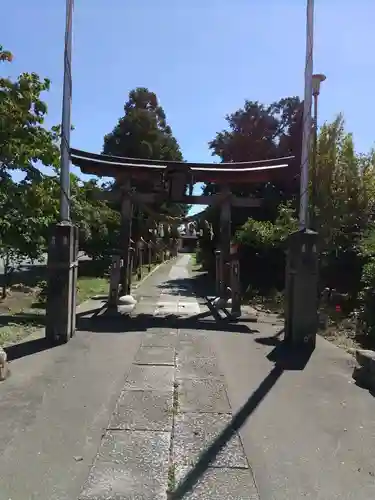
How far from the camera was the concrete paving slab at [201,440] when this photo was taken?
4.17 m

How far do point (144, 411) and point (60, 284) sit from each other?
4.11m

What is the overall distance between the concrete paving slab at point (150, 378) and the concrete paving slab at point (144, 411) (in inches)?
8.6

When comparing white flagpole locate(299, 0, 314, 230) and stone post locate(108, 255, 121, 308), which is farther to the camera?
stone post locate(108, 255, 121, 308)

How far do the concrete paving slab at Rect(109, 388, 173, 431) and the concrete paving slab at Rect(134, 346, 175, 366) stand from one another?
1546 mm

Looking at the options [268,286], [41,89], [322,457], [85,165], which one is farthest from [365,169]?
[322,457]

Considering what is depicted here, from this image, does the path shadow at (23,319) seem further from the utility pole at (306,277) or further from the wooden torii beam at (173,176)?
the utility pole at (306,277)

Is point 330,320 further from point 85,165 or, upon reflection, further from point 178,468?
point 178,468

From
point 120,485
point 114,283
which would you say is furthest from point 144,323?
point 120,485

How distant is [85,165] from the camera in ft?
45.4

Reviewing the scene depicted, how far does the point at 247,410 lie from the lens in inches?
217

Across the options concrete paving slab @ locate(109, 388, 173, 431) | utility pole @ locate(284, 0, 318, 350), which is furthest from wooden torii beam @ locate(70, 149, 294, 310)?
concrete paving slab @ locate(109, 388, 173, 431)

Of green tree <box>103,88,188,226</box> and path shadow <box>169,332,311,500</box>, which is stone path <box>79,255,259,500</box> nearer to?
path shadow <box>169,332,311,500</box>

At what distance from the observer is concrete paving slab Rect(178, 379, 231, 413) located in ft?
18.0

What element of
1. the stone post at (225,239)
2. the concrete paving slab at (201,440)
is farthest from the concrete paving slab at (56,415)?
the stone post at (225,239)
